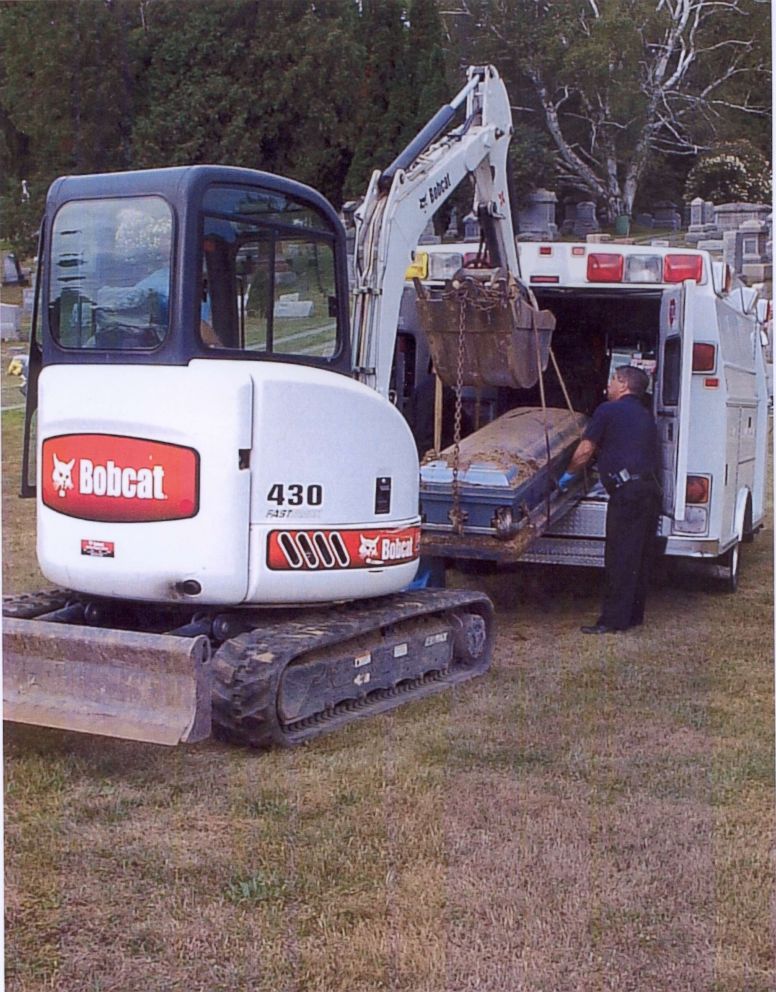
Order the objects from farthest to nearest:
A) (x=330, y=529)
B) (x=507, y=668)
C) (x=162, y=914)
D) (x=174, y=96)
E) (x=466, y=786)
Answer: (x=174, y=96) < (x=507, y=668) < (x=330, y=529) < (x=466, y=786) < (x=162, y=914)

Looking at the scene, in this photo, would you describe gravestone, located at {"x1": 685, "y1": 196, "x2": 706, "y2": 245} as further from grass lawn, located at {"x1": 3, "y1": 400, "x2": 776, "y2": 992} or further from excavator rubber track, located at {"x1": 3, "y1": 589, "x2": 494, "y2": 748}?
excavator rubber track, located at {"x1": 3, "y1": 589, "x2": 494, "y2": 748}

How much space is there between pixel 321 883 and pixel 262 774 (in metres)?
1.03

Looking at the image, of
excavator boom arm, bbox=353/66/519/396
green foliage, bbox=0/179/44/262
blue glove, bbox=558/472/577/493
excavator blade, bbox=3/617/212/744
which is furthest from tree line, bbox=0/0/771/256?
blue glove, bbox=558/472/577/493

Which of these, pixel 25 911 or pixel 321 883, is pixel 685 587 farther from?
pixel 25 911

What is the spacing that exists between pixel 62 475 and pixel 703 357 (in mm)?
4218

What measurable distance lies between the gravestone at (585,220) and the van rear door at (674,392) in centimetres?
177

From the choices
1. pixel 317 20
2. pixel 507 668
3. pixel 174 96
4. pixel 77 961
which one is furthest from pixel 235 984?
pixel 174 96

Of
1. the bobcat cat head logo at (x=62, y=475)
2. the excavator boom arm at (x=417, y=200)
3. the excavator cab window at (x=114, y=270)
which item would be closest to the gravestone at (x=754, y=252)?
the excavator boom arm at (x=417, y=200)

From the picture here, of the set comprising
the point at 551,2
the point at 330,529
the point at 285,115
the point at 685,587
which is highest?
the point at 551,2

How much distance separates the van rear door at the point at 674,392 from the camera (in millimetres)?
7402

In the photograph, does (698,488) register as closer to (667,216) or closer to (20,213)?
(667,216)

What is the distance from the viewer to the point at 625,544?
750 centimetres

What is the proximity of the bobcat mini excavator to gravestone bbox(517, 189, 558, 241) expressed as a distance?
15.1 feet

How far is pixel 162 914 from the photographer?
3.77m
